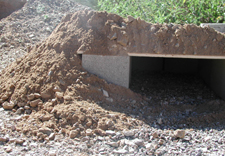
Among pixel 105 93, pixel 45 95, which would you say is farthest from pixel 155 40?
pixel 45 95

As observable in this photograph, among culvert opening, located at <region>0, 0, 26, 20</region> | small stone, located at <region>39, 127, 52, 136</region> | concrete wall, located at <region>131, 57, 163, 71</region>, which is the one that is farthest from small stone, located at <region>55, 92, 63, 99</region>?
culvert opening, located at <region>0, 0, 26, 20</region>

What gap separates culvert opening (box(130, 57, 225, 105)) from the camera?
→ 6.17 metres

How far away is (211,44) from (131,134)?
2.94 m

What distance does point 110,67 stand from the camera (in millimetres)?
5488

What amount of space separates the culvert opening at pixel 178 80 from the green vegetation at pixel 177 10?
4.74 ft

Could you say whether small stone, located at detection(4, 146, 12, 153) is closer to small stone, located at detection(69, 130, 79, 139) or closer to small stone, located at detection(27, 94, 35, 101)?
small stone, located at detection(69, 130, 79, 139)

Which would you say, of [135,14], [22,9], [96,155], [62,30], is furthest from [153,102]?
[22,9]

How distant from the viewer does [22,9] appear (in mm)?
10023

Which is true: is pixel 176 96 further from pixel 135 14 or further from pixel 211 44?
pixel 135 14

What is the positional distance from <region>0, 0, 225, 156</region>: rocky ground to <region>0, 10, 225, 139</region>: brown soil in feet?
0.06

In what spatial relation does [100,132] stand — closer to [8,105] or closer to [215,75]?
[8,105]

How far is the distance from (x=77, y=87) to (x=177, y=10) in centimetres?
460

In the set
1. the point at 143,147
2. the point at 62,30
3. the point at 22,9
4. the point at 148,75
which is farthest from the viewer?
the point at 22,9

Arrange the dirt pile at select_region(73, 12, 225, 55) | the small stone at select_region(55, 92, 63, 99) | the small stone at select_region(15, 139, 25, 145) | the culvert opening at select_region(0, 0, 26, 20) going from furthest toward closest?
the culvert opening at select_region(0, 0, 26, 20) < the dirt pile at select_region(73, 12, 225, 55) < the small stone at select_region(55, 92, 63, 99) < the small stone at select_region(15, 139, 25, 145)
